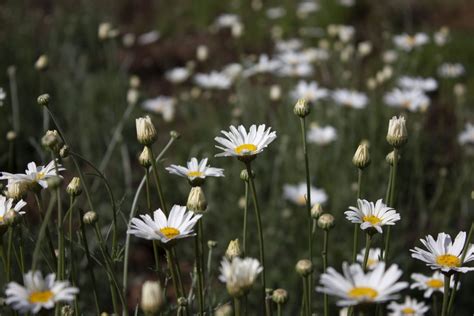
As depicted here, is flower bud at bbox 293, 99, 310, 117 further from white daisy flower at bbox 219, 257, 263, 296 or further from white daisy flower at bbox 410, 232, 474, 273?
white daisy flower at bbox 219, 257, 263, 296

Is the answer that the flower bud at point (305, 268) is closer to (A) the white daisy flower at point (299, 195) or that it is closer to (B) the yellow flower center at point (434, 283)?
(B) the yellow flower center at point (434, 283)

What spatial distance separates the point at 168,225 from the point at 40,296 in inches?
15.7

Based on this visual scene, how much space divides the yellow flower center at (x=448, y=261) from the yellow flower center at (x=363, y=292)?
36 centimetres

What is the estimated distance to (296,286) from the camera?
2.99 m

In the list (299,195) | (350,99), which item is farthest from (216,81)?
(299,195)

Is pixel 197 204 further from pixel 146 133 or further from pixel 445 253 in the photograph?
pixel 445 253

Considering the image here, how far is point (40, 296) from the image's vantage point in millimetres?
1113

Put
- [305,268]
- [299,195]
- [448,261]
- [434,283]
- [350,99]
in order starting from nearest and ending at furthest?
[305,268] → [448,261] → [434,283] → [299,195] → [350,99]

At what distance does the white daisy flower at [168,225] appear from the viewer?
1.36 metres

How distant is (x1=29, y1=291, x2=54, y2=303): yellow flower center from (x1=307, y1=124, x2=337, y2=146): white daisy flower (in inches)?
105

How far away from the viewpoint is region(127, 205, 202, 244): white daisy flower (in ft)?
4.46

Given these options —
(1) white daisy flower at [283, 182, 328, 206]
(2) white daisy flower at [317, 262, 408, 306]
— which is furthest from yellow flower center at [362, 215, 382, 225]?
(1) white daisy flower at [283, 182, 328, 206]

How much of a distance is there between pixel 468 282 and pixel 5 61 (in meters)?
3.57

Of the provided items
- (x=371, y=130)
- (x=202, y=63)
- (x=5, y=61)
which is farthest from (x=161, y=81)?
(x=371, y=130)
